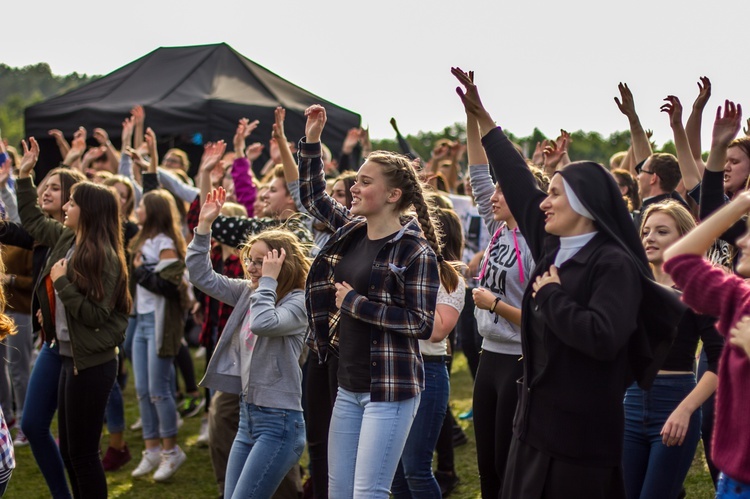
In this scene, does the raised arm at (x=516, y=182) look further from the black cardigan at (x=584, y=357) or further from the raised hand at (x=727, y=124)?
the raised hand at (x=727, y=124)

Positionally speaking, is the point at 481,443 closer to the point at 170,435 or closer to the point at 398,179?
the point at 398,179

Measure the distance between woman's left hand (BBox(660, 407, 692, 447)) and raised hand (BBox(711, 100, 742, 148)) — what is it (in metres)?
1.40

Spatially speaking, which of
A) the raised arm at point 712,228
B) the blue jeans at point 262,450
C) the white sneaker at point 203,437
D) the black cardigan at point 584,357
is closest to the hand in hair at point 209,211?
the blue jeans at point 262,450

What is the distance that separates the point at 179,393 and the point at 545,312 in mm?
6520

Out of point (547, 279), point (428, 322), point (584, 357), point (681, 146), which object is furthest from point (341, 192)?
point (584, 357)

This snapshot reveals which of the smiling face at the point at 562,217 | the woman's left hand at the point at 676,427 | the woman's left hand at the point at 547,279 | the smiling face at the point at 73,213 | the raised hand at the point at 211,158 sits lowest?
the woman's left hand at the point at 676,427

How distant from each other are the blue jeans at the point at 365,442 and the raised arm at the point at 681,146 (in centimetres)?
219

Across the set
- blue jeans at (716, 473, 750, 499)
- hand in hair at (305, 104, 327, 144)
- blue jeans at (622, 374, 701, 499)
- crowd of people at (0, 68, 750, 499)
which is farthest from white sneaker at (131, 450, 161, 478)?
blue jeans at (716, 473, 750, 499)

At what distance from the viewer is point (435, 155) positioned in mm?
10781

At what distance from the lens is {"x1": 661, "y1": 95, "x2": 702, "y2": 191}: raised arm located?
4.98 m

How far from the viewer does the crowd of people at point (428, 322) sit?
319 cm

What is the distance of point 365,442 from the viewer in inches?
155

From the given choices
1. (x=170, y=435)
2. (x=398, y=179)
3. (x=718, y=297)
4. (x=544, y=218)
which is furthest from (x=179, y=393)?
(x=718, y=297)

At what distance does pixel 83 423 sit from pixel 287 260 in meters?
1.56
